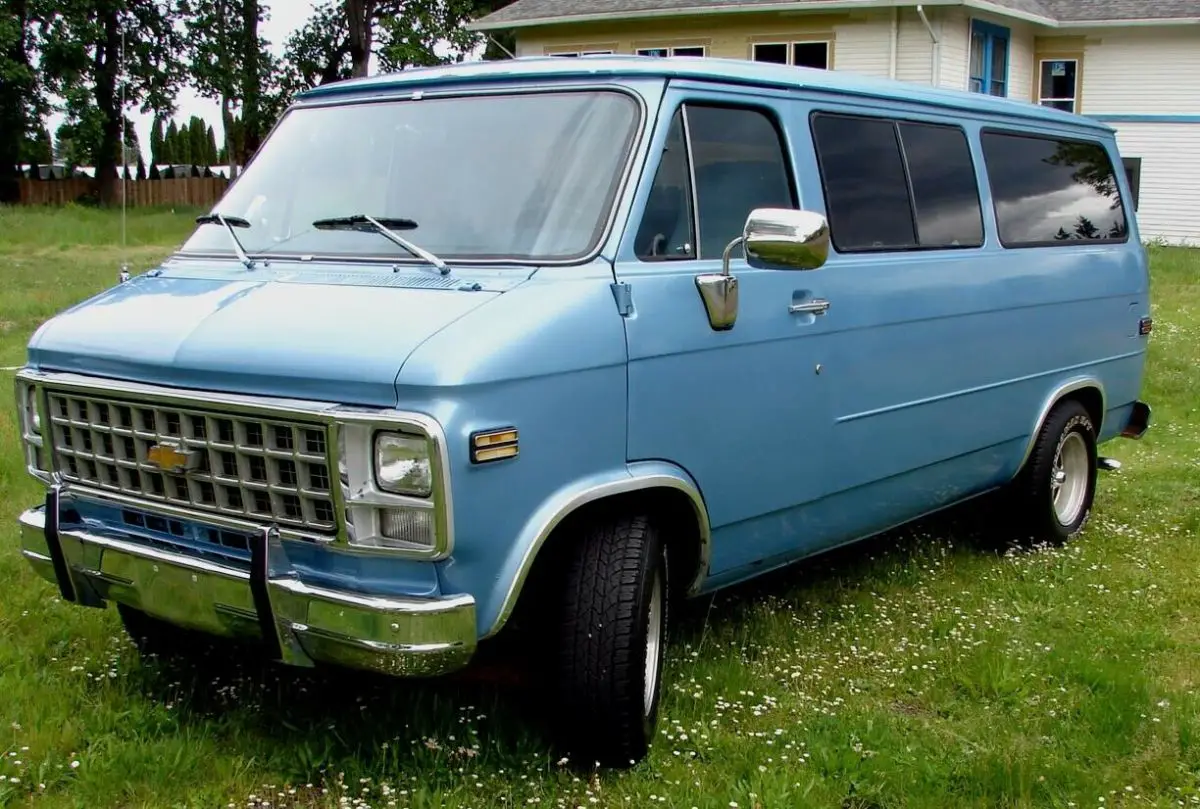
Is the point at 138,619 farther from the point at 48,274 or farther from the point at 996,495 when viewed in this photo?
the point at 48,274

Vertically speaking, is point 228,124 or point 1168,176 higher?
point 228,124

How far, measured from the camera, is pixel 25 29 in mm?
33688

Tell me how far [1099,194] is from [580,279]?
4.16m

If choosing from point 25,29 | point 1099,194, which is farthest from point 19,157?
point 1099,194

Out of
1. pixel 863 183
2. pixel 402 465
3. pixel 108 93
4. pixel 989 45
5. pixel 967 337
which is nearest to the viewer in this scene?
pixel 402 465

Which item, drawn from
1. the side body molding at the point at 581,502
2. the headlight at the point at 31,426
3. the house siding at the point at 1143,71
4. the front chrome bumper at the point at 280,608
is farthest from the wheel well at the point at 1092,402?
the house siding at the point at 1143,71

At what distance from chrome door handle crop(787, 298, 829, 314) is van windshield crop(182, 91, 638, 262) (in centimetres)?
88

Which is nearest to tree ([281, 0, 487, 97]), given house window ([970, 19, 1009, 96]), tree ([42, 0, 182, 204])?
tree ([42, 0, 182, 204])

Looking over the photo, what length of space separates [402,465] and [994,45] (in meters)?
22.9

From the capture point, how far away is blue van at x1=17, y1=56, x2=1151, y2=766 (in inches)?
133

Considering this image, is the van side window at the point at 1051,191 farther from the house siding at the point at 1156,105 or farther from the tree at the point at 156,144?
the tree at the point at 156,144

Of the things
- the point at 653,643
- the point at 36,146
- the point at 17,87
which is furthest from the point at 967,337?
the point at 36,146

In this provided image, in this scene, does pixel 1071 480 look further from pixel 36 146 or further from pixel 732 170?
pixel 36 146

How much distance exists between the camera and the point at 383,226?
4.16 m
